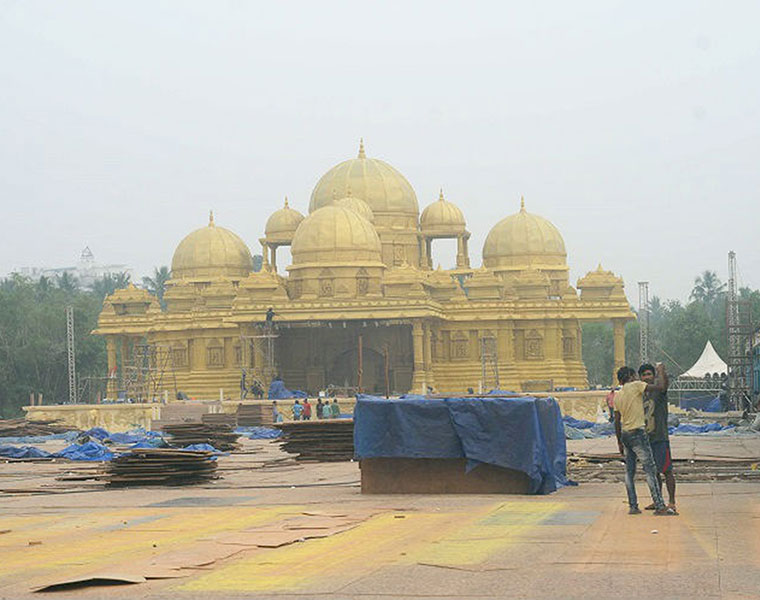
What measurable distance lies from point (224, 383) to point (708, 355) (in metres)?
22.0

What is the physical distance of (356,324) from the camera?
6378 cm

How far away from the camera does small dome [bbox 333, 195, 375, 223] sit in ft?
229

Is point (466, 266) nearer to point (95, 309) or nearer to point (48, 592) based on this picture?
point (95, 309)

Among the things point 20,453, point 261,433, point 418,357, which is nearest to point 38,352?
point 418,357

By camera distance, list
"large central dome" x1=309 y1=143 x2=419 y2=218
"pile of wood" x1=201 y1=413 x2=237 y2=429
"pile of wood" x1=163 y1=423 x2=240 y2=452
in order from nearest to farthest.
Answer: "pile of wood" x1=163 y1=423 x2=240 y2=452, "pile of wood" x1=201 y1=413 x2=237 y2=429, "large central dome" x1=309 y1=143 x2=419 y2=218

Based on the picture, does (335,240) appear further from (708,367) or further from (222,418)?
(708,367)

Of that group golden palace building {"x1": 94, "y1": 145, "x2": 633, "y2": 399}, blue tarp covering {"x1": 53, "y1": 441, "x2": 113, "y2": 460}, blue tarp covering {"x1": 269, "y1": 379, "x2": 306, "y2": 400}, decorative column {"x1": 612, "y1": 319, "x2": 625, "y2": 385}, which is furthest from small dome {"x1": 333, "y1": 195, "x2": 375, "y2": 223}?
blue tarp covering {"x1": 53, "y1": 441, "x2": 113, "y2": 460}

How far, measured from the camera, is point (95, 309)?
10156cm

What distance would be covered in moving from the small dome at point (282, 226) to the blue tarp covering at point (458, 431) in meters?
57.0

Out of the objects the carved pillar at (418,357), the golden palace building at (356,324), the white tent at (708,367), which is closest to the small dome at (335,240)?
the golden palace building at (356,324)

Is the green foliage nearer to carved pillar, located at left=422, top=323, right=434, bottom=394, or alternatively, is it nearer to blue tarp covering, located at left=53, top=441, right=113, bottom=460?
carved pillar, located at left=422, top=323, right=434, bottom=394

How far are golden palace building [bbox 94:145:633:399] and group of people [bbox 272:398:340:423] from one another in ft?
24.0

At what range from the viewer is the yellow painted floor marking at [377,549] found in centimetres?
1005

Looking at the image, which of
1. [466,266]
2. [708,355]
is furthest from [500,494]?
[466,266]
